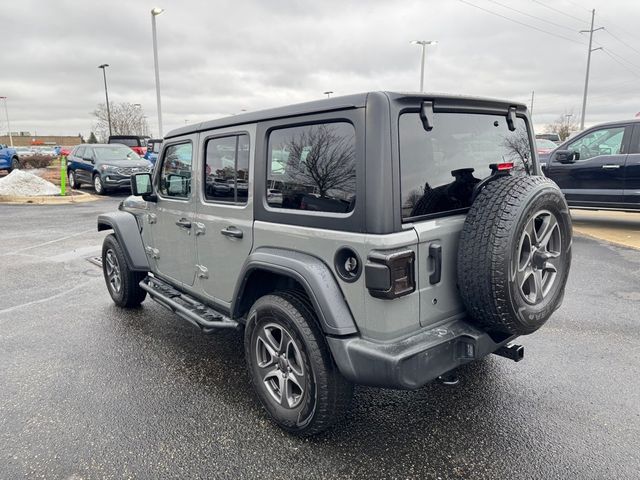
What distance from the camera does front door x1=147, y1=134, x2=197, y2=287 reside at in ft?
12.2

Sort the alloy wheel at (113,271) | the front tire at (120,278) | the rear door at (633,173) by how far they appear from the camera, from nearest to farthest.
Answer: the front tire at (120,278) → the alloy wheel at (113,271) → the rear door at (633,173)

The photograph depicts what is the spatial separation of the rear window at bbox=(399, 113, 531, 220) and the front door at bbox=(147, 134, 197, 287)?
6.22ft

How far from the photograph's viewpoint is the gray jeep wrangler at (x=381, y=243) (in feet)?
7.52

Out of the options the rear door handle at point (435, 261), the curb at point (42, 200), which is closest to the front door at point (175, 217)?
the rear door handle at point (435, 261)

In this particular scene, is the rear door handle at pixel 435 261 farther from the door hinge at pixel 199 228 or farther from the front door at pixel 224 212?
the door hinge at pixel 199 228

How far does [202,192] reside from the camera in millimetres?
3520

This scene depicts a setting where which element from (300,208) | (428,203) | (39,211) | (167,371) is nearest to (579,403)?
(428,203)

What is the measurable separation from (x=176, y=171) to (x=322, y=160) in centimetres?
189

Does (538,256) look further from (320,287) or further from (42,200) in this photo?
(42,200)

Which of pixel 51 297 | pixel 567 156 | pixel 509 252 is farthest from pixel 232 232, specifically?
pixel 567 156

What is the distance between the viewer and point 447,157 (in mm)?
2586

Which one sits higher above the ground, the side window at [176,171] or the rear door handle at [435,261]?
the side window at [176,171]

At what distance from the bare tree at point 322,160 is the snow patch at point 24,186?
1467cm

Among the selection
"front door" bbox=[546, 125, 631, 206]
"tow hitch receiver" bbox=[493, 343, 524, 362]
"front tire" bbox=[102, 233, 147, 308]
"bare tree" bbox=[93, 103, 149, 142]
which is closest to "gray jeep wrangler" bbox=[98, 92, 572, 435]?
"tow hitch receiver" bbox=[493, 343, 524, 362]
